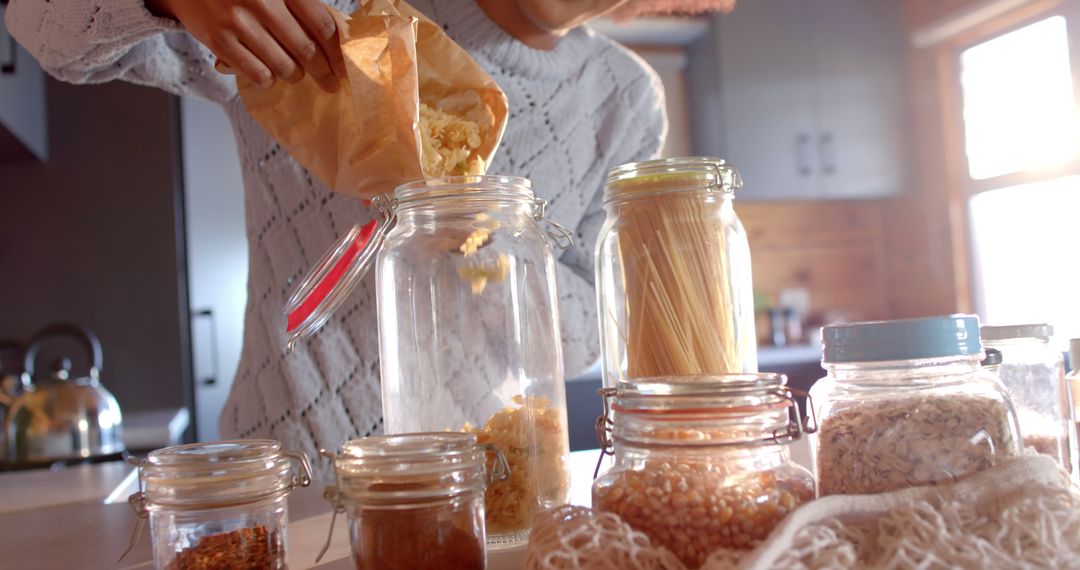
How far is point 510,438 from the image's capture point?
1.81ft

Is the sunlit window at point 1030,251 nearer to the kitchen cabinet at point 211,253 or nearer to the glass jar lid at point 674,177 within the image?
the kitchen cabinet at point 211,253

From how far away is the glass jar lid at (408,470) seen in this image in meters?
0.44

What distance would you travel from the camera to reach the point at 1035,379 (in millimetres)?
647

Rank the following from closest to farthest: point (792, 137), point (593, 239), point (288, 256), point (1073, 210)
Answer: point (288, 256)
point (593, 239)
point (1073, 210)
point (792, 137)

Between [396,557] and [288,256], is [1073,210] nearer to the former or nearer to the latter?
[288,256]

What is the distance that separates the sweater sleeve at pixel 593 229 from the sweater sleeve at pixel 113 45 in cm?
47

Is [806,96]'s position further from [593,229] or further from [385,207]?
[385,207]

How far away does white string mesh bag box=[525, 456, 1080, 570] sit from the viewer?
0.37 meters

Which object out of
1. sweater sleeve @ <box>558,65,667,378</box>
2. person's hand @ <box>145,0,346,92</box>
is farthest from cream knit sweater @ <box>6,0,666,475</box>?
person's hand @ <box>145,0,346,92</box>

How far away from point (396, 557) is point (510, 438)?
5.0 inches

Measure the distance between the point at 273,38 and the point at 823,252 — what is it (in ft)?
11.8

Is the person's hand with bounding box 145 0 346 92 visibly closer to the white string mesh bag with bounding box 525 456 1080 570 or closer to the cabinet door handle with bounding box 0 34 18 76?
the white string mesh bag with bounding box 525 456 1080 570

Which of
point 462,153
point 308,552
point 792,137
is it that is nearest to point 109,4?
point 462,153

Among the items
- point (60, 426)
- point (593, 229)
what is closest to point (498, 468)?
point (593, 229)
